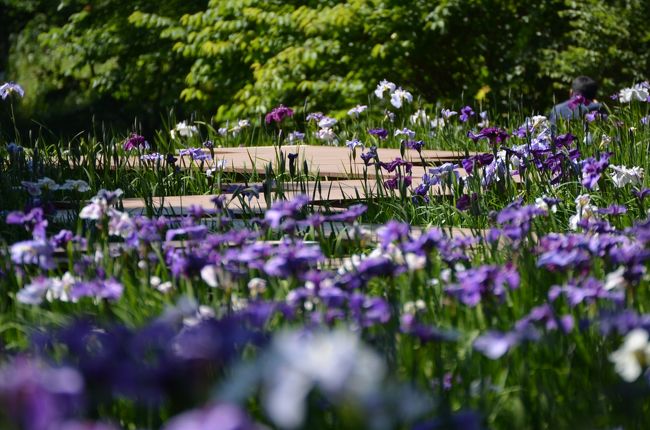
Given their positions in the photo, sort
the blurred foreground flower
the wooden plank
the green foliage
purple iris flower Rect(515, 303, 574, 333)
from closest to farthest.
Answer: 1. the blurred foreground flower
2. purple iris flower Rect(515, 303, 574, 333)
3. the wooden plank
4. the green foliage

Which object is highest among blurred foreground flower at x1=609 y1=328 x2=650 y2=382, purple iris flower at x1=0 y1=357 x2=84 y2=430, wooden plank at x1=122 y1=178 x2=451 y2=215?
purple iris flower at x1=0 y1=357 x2=84 y2=430

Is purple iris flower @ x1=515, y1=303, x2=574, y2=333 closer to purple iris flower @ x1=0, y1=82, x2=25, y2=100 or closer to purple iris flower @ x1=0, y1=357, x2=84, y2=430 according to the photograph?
purple iris flower @ x1=0, y1=357, x2=84, y2=430

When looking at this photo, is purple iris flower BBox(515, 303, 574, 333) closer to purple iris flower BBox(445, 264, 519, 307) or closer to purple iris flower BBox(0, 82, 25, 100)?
purple iris flower BBox(445, 264, 519, 307)

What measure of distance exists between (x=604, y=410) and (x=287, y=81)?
1004 cm

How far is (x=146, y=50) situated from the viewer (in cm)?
1627

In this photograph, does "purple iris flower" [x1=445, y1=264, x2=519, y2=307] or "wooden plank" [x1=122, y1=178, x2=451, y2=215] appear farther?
"wooden plank" [x1=122, y1=178, x2=451, y2=215]

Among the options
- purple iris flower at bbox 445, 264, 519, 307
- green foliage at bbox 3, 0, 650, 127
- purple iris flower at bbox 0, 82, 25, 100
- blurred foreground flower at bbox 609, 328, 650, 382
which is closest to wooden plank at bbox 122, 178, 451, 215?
purple iris flower at bbox 0, 82, 25, 100

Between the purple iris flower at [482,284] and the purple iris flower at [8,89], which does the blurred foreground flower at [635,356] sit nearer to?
the purple iris flower at [482,284]

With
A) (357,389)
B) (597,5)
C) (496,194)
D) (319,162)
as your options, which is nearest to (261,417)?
(357,389)

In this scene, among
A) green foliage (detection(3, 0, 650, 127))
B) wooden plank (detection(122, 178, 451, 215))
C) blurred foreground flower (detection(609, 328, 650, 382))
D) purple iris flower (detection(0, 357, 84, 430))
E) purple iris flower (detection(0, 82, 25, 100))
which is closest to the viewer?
purple iris flower (detection(0, 357, 84, 430))

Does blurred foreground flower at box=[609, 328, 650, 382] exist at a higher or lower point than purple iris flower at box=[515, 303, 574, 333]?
higher

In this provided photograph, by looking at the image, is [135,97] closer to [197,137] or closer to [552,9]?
[552,9]

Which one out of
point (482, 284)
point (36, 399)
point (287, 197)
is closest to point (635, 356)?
point (482, 284)

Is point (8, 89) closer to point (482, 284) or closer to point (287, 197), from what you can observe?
point (287, 197)
